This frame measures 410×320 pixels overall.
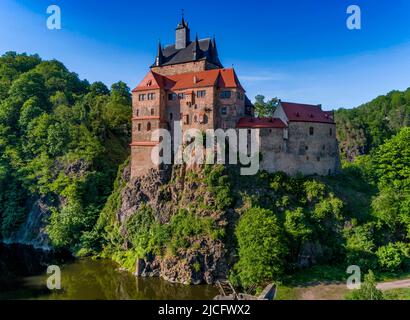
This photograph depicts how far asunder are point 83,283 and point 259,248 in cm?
1807

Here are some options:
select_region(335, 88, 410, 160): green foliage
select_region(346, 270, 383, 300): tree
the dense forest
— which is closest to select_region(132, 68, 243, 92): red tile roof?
the dense forest

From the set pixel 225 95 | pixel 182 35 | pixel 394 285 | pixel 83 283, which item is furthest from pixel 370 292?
pixel 182 35

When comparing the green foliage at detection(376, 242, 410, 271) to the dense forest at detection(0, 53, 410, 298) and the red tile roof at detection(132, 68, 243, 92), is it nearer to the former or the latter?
the dense forest at detection(0, 53, 410, 298)

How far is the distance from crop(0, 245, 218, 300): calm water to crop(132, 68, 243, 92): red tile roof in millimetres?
22906

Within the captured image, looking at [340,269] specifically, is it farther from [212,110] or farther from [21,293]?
[21,293]

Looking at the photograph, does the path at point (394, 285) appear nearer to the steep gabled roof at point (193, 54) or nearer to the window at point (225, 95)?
the window at point (225, 95)

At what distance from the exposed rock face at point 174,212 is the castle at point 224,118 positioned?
8.91 feet

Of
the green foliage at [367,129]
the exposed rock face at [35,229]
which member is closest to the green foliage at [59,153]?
the exposed rock face at [35,229]

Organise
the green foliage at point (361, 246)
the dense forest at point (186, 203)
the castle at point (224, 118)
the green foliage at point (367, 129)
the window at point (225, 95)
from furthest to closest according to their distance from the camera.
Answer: the green foliage at point (367, 129)
the window at point (225, 95)
the castle at point (224, 118)
the dense forest at point (186, 203)
the green foliage at point (361, 246)

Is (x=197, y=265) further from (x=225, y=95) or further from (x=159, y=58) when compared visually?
(x=159, y=58)

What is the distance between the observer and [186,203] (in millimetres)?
46781

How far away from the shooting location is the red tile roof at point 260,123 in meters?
48.4

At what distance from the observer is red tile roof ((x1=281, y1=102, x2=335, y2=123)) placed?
4969cm
